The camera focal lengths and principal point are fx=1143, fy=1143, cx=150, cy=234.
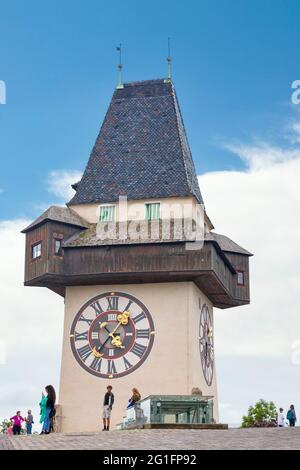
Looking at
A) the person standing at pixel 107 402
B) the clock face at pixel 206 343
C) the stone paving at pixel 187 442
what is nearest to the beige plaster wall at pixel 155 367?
the clock face at pixel 206 343

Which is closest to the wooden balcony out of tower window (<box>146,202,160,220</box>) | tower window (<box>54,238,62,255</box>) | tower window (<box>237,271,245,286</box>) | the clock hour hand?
tower window (<box>54,238,62,255</box>)

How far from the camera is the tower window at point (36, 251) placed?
3925cm

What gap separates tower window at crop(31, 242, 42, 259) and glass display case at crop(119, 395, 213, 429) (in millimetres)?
11478

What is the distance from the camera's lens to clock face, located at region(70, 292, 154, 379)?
124 ft

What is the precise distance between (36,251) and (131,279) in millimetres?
3622

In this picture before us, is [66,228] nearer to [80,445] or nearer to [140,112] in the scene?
[140,112]

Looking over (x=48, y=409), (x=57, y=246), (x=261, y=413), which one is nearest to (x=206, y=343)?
(x=57, y=246)

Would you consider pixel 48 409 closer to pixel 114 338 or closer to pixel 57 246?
pixel 114 338

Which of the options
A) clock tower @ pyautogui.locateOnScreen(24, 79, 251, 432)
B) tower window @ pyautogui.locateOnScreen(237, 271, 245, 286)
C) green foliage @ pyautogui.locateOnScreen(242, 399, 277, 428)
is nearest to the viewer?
clock tower @ pyautogui.locateOnScreen(24, 79, 251, 432)

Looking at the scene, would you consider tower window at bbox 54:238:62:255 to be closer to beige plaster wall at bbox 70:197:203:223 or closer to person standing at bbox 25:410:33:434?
beige plaster wall at bbox 70:197:203:223

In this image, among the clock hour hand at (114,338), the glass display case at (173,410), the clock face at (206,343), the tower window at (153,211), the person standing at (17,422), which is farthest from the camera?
the tower window at (153,211)

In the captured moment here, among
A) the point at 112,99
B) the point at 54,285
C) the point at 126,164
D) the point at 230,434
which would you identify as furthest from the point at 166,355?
the point at 230,434

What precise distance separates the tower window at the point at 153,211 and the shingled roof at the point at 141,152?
31 cm

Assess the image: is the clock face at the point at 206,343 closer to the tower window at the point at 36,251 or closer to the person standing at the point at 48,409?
the tower window at the point at 36,251
